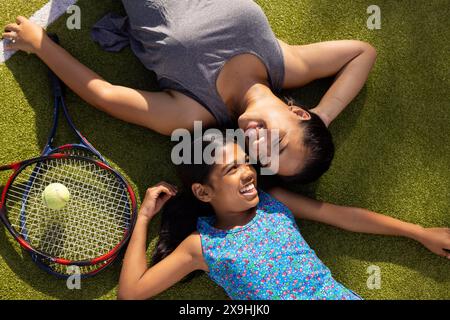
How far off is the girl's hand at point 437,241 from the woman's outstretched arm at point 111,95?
1223 mm

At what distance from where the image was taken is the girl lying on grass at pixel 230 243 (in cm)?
232

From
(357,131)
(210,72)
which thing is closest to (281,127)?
(210,72)

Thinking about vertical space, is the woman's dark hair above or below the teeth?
A: above

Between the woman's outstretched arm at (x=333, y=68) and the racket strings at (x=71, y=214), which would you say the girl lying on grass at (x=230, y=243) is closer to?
the racket strings at (x=71, y=214)

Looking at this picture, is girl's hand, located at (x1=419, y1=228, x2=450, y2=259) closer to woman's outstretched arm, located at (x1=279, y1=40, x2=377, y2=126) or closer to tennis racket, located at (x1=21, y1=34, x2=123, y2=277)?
woman's outstretched arm, located at (x1=279, y1=40, x2=377, y2=126)

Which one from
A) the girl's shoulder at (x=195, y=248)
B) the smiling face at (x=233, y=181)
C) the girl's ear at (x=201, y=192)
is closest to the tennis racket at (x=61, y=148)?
the girl's shoulder at (x=195, y=248)

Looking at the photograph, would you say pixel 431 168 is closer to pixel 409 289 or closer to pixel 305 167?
pixel 409 289

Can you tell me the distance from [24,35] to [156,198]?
100 cm

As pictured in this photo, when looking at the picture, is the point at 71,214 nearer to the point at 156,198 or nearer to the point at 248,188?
the point at 156,198

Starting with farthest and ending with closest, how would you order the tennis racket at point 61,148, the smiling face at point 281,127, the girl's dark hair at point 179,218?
the girl's dark hair at point 179,218, the tennis racket at point 61,148, the smiling face at point 281,127

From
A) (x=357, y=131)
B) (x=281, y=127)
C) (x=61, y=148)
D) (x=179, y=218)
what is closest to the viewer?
(x=281, y=127)

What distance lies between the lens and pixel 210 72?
2375mm

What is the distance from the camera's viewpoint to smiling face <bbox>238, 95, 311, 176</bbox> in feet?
7.29

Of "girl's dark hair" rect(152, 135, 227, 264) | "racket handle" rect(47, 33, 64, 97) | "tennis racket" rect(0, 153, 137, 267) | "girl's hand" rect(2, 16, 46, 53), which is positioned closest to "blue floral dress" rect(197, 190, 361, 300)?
"girl's dark hair" rect(152, 135, 227, 264)
